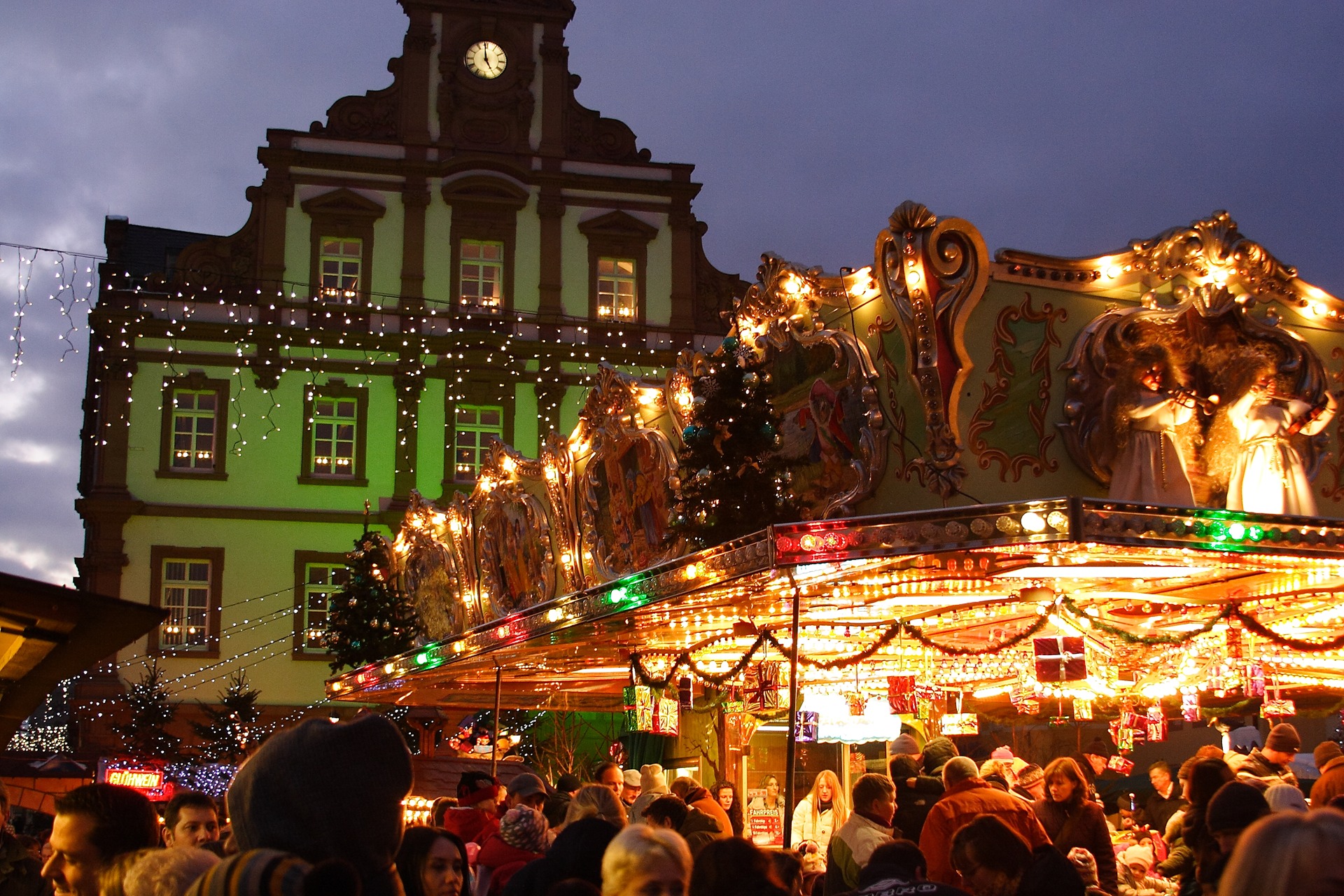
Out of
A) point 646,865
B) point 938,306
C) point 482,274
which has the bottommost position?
point 646,865

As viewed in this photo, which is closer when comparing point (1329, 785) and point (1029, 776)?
point (1329, 785)

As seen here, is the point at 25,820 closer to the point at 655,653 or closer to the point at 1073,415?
the point at 655,653

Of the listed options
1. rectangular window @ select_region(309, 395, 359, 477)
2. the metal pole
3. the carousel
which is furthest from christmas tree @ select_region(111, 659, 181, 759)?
the metal pole

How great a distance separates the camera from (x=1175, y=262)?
10609 millimetres

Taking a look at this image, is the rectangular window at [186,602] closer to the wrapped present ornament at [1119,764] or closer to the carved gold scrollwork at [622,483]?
the carved gold scrollwork at [622,483]

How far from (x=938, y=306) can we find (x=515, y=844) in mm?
4987

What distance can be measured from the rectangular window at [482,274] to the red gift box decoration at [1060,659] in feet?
77.7

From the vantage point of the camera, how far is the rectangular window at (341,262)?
33.1m

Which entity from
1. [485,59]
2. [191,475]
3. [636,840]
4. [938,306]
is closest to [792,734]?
[938,306]

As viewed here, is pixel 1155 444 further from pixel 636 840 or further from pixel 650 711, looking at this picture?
pixel 636 840

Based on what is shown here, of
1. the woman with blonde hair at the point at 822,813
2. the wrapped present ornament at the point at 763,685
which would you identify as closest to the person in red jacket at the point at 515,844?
the woman with blonde hair at the point at 822,813

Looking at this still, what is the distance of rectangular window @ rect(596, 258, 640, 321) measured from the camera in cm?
3422

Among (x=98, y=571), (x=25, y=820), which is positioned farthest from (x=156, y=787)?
(x=98, y=571)

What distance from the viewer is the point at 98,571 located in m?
31.1
